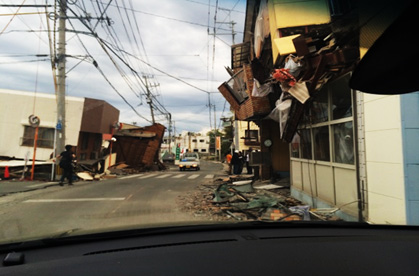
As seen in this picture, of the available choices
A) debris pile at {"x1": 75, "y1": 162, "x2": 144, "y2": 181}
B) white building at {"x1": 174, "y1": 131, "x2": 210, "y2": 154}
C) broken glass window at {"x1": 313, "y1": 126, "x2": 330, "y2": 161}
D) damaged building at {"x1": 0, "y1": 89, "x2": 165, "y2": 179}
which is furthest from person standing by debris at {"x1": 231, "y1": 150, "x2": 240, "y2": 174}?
white building at {"x1": 174, "y1": 131, "x2": 210, "y2": 154}

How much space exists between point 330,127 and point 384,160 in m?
2.39

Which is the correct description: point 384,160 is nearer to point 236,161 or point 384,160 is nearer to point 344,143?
point 344,143

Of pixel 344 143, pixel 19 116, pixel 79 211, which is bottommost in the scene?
pixel 79 211

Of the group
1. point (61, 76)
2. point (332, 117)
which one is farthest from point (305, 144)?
point (61, 76)

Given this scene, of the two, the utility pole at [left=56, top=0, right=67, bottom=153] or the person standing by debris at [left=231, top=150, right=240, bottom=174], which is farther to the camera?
the person standing by debris at [left=231, top=150, right=240, bottom=174]

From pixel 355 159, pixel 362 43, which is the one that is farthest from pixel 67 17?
pixel 362 43

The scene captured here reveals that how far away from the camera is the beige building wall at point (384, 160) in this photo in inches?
183

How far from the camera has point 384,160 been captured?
500cm

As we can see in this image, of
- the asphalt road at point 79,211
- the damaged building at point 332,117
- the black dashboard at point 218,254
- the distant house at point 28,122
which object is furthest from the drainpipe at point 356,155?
the distant house at point 28,122

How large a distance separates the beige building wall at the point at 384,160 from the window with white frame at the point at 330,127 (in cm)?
77

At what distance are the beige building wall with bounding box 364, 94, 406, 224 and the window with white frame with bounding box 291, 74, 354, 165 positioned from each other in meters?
0.77

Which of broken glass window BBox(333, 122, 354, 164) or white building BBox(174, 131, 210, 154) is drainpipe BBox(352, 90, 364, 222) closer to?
broken glass window BBox(333, 122, 354, 164)

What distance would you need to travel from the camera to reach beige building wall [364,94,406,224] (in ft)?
15.3

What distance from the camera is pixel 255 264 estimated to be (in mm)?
1740
